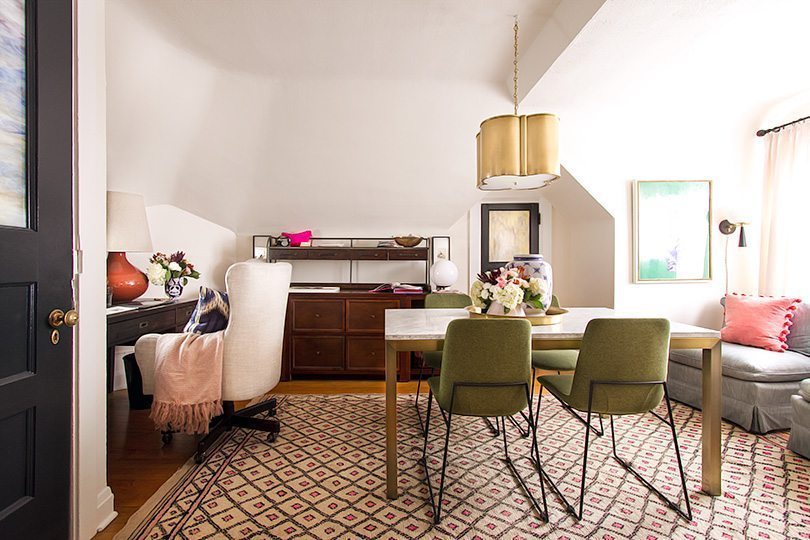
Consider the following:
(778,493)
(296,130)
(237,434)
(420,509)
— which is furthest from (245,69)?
(778,493)

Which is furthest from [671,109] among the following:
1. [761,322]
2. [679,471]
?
[679,471]

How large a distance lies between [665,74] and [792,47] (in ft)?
2.32

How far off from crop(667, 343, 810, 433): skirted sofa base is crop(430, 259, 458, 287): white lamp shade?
7.35ft

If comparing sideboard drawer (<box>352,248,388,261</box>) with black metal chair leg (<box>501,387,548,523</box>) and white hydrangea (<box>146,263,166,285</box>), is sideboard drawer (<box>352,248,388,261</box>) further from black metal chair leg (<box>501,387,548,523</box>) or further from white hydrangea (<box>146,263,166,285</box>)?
black metal chair leg (<box>501,387,548,523</box>)

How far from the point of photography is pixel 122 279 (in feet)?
9.27

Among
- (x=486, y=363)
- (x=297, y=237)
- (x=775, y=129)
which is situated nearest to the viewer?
(x=486, y=363)

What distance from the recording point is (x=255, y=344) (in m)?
2.41

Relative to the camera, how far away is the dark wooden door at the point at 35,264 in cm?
126

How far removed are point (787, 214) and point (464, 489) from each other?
3460 mm

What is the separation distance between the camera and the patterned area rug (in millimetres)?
1724

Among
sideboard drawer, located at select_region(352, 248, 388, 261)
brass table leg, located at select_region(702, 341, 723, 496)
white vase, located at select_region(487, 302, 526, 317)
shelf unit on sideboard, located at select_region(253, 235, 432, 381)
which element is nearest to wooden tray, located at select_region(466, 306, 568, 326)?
white vase, located at select_region(487, 302, 526, 317)

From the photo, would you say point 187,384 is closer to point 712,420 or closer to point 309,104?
point 309,104

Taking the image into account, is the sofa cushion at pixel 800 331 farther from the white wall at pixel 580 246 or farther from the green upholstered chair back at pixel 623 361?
the green upholstered chair back at pixel 623 361

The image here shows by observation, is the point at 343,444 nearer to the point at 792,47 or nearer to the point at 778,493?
the point at 778,493
